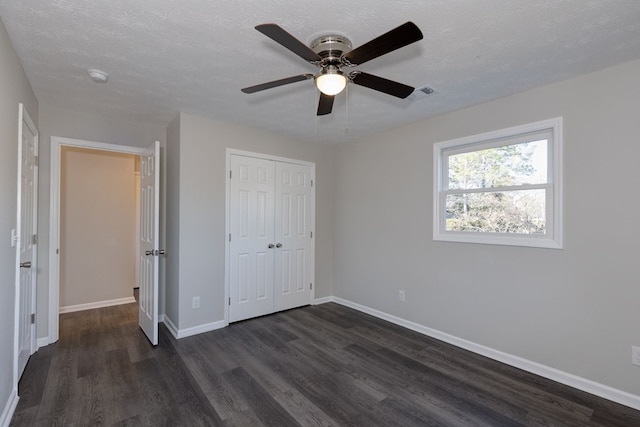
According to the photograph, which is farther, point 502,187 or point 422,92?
point 502,187

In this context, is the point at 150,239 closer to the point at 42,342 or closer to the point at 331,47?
the point at 42,342

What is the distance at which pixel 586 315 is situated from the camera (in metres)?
2.36

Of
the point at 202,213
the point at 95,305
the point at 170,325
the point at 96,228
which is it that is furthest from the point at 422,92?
the point at 95,305

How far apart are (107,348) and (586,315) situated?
167 inches

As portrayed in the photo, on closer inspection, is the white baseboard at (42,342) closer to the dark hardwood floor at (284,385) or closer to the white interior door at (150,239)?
the dark hardwood floor at (284,385)

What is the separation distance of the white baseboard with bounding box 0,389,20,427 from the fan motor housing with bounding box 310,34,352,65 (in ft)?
9.37

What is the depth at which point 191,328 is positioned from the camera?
3379 mm

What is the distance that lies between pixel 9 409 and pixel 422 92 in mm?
3797

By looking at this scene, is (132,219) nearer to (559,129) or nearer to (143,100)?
(143,100)

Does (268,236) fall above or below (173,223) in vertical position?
below

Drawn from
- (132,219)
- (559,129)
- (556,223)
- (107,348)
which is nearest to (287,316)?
(107,348)

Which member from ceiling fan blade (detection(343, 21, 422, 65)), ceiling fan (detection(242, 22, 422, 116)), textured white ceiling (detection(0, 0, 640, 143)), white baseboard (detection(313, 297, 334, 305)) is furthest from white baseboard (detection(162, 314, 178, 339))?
ceiling fan blade (detection(343, 21, 422, 65))

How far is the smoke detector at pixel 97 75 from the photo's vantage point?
234 cm

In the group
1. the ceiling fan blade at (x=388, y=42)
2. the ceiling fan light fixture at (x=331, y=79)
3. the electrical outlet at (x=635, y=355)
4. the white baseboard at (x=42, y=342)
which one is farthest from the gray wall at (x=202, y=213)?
the electrical outlet at (x=635, y=355)
